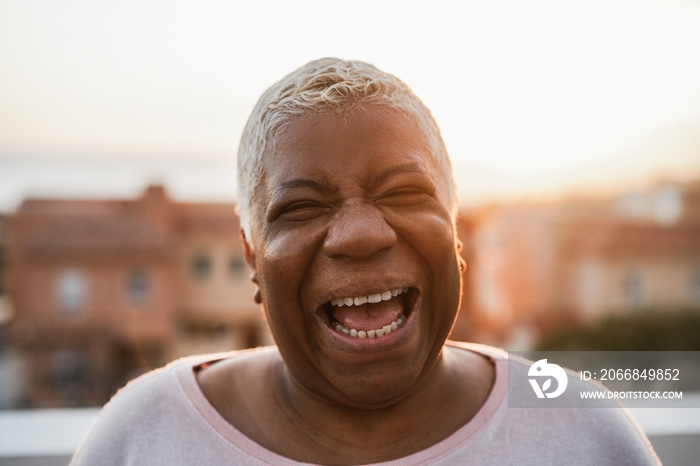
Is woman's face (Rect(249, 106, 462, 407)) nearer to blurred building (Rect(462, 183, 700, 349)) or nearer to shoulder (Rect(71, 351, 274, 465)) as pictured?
shoulder (Rect(71, 351, 274, 465))

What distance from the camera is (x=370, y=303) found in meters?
1.14

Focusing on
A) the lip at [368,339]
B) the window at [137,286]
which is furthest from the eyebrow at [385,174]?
the window at [137,286]

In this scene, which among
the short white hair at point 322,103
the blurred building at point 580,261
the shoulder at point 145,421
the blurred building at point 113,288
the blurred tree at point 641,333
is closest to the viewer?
the short white hair at point 322,103

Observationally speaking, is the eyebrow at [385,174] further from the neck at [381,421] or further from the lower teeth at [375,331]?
the neck at [381,421]

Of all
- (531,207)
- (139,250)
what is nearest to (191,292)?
(139,250)

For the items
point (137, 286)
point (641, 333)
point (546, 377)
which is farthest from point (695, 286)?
point (546, 377)

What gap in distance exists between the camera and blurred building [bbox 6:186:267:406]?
781 inches

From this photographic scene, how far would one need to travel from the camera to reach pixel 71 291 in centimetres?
2066

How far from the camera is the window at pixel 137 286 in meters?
20.4

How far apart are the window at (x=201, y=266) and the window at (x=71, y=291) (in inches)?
154

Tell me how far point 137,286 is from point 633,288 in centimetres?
1896

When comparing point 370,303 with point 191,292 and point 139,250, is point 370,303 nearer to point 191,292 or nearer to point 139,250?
point 139,250

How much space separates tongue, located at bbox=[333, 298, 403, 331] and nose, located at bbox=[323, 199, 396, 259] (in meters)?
0.12

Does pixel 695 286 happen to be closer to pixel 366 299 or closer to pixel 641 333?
pixel 641 333
